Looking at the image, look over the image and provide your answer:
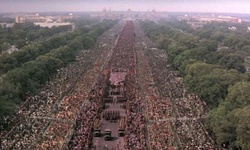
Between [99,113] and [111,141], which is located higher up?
[99,113]

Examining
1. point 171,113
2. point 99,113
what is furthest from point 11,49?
point 171,113

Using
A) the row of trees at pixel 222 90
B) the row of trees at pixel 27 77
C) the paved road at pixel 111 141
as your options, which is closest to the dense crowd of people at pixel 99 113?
the paved road at pixel 111 141

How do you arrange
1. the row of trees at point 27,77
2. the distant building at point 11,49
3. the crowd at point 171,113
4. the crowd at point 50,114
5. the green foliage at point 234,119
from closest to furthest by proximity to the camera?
the green foliage at point 234,119 < the crowd at point 50,114 < the crowd at point 171,113 < the row of trees at point 27,77 < the distant building at point 11,49

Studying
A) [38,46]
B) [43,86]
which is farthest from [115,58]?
[43,86]

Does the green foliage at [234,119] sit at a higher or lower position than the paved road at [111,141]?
higher

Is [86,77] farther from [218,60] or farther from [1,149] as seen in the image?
[1,149]

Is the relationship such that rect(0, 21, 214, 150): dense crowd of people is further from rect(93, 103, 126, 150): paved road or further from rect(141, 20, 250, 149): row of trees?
rect(141, 20, 250, 149): row of trees

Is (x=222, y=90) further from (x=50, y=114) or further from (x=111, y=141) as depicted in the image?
(x=50, y=114)

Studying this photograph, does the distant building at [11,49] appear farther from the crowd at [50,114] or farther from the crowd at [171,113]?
the crowd at [171,113]

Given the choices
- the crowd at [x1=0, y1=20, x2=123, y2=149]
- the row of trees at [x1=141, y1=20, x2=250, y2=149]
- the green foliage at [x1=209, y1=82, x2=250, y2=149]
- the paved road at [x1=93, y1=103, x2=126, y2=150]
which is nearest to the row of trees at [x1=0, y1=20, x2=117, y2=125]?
the crowd at [x1=0, y1=20, x2=123, y2=149]
